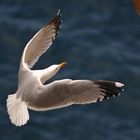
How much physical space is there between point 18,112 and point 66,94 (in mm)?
432

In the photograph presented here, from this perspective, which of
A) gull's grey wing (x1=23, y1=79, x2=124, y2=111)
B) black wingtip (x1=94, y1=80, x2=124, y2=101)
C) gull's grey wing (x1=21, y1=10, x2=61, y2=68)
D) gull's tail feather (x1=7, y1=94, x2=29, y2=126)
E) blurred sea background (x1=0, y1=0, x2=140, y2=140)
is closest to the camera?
black wingtip (x1=94, y1=80, x2=124, y2=101)

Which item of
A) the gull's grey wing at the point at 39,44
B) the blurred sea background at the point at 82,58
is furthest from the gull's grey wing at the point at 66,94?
the blurred sea background at the point at 82,58

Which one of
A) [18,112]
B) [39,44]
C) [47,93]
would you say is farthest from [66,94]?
[39,44]

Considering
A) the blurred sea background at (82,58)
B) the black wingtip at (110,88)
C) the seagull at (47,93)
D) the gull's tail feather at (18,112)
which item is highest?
the black wingtip at (110,88)

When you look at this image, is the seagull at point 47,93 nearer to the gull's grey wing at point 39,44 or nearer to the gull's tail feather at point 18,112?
the gull's tail feather at point 18,112

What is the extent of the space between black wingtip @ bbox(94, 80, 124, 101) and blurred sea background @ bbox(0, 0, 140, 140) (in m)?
3.80

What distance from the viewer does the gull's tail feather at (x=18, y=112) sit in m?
5.21

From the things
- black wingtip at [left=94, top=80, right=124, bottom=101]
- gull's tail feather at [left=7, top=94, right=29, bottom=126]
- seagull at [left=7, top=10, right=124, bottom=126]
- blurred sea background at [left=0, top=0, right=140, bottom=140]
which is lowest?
blurred sea background at [left=0, top=0, right=140, bottom=140]

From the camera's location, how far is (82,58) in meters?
9.48

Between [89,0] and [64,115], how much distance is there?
236 cm

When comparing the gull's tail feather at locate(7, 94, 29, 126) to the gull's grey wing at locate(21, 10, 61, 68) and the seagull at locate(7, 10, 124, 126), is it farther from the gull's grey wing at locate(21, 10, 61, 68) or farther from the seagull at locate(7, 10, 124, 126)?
the gull's grey wing at locate(21, 10, 61, 68)

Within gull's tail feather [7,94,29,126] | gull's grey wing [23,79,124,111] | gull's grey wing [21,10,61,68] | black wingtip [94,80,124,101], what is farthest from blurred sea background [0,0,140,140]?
black wingtip [94,80,124,101]

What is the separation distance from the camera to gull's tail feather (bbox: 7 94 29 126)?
5207 millimetres

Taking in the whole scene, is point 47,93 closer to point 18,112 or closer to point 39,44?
point 18,112
